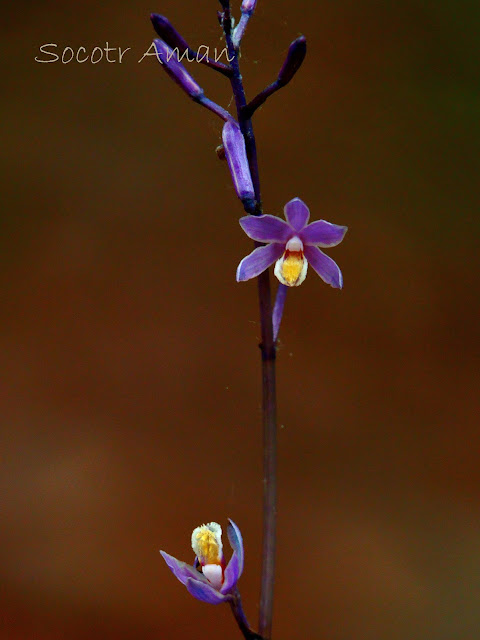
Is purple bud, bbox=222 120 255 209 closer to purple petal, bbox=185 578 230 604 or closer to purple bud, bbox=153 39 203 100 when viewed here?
purple bud, bbox=153 39 203 100

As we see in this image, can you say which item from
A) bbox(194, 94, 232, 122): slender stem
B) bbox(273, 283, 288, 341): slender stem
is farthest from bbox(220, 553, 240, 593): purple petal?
bbox(194, 94, 232, 122): slender stem

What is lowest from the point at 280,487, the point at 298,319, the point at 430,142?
the point at 280,487

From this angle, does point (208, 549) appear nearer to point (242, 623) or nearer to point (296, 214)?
point (242, 623)

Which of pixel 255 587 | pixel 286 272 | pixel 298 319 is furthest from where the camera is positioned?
pixel 298 319

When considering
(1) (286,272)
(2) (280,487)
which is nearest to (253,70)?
(2) (280,487)

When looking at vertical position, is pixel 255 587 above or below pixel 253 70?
below

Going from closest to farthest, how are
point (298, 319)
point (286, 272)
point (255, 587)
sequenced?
point (286, 272) → point (255, 587) → point (298, 319)

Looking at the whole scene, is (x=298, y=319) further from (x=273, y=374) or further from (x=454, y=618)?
(x=273, y=374)
